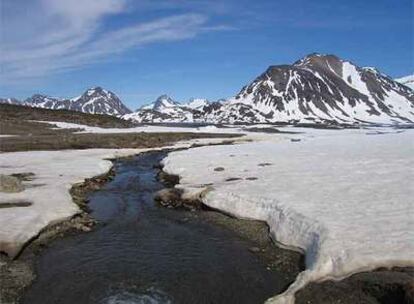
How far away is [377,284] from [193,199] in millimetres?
16998

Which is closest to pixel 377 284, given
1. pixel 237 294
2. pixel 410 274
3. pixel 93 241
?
pixel 410 274

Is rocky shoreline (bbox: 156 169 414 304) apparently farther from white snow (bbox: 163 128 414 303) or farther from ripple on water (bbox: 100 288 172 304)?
ripple on water (bbox: 100 288 172 304)

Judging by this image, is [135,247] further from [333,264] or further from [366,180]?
[366,180]

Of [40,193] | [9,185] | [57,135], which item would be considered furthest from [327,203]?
[57,135]

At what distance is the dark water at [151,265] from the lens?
17.8 metres

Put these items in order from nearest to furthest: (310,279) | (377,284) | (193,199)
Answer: (377,284)
(310,279)
(193,199)

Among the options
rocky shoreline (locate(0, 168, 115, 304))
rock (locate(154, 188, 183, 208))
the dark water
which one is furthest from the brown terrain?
the dark water

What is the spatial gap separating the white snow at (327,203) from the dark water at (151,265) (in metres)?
2.20

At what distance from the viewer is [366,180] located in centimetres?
3288

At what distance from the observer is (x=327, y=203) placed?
2619 cm

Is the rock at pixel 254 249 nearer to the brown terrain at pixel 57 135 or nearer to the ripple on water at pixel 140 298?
the ripple on water at pixel 140 298

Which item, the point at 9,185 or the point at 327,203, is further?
the point at 9,185

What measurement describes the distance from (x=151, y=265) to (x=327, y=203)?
10491 millimetres

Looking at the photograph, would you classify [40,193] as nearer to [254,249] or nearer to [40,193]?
[40,193]
